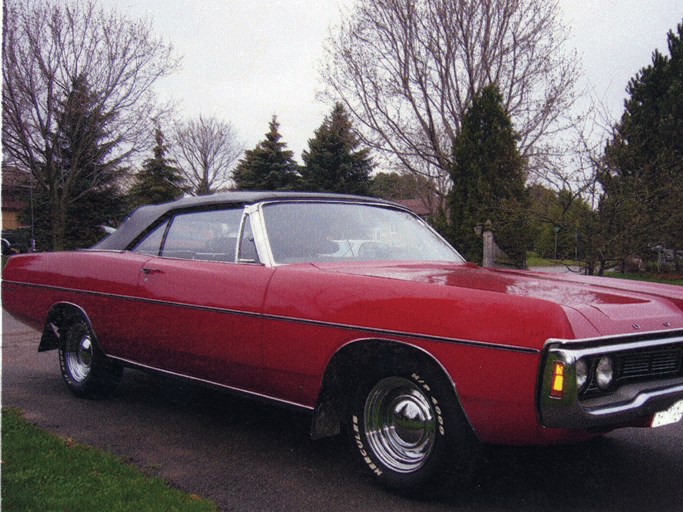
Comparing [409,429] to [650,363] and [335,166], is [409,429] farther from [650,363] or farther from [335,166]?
[335,166]

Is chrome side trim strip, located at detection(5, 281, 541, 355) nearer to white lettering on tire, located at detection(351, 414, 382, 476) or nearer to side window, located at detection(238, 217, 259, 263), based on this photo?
side window, located at detection(238, 217, 259, 263)

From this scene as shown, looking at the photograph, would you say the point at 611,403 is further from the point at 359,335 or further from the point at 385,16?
the point at 385,16

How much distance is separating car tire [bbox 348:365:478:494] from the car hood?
19.0 inches

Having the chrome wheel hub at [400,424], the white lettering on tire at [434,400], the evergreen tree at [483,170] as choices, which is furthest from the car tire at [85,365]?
the evergreen tree at [483,170]

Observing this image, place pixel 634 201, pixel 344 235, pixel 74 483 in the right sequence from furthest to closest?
pixel 634 201 → pixel 344 235 → pixel 74 483

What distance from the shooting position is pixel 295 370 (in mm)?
3330

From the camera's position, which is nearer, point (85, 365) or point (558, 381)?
point (558, 381)

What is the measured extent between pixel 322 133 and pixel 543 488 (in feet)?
120

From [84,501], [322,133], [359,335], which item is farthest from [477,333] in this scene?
[322,133]

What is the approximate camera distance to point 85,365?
4941 mm

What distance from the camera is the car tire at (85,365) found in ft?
15.6

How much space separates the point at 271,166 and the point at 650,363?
132 ft

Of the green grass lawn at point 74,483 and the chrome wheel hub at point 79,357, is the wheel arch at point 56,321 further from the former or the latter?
the green grass lawn at point 74,483

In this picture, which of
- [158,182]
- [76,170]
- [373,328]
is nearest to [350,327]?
[373,328]
